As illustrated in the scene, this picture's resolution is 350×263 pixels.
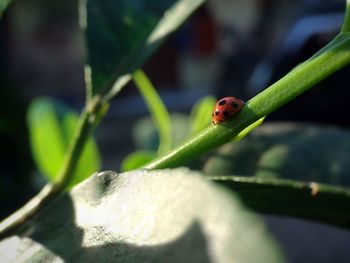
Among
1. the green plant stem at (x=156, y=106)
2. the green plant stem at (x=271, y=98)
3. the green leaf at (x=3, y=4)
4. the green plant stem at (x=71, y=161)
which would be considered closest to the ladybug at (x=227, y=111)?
the green plant stem at (x=271, y=98)

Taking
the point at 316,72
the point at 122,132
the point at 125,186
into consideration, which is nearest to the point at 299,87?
the point at 316,72

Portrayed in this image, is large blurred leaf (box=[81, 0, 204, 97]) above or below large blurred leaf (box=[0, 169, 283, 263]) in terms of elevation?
below

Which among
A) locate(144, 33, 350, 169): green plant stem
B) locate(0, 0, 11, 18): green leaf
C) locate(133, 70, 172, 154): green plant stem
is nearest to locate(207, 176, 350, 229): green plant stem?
locate(144, 33, 350, 169): green plant stem

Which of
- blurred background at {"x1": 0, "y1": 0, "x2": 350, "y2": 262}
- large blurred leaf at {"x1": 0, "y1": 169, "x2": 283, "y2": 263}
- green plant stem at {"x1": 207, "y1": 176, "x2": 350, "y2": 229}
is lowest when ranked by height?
blurred background at {"x1": 0, "y1": 0, "x2": 350, "y2": 262}

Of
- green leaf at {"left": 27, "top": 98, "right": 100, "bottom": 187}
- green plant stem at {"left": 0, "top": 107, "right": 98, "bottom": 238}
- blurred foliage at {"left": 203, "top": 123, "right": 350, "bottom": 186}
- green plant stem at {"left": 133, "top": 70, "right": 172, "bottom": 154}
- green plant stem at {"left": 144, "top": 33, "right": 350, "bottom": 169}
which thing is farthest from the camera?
green plant stem at {"left": 133, "top": 70, "right": 172, "bottom": 154}

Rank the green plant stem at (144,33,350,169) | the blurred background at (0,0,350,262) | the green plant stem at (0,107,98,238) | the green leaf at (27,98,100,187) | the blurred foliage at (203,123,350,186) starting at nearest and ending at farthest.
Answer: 1. the green plant stem at (144,33,350,169)
2. the green plant stem at (0,107,98,238)
3. the blurred foliage at (203,123,350,186)
4. the green leaf at (27,98,100,187)
5. the blurred background at (0,0,350,262)

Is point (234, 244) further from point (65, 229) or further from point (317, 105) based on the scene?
point (317, 105)

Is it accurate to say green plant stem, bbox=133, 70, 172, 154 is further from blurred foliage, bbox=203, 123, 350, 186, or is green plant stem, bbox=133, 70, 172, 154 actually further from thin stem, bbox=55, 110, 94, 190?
thin stem, bbox=55, 110, 94, 190

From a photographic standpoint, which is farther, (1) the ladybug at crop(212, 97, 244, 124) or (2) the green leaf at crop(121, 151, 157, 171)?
(2) the green leaf at crop(121, 151, 157, 171)
